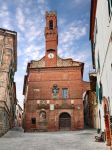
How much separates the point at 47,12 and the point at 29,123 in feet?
59.7

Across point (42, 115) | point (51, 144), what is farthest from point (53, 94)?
point (51, 144)

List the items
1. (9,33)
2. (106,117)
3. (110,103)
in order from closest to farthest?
(110,103), (106,117), (9,33)

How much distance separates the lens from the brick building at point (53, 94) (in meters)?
34.6

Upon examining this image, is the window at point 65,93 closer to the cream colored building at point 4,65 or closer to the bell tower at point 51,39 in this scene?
the bell tower at point 51,39

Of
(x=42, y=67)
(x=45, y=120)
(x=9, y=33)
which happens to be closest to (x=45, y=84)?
(x=42, y=67)

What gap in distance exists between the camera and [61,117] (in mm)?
35125

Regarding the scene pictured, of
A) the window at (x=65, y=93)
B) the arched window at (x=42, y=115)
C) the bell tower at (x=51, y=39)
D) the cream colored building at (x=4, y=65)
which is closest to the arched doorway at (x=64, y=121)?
the arched window at (x=42, y=115)

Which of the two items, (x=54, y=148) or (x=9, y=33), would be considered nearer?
(x=54, y=148)

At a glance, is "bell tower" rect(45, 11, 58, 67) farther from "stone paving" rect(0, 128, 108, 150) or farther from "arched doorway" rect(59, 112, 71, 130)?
"stone paving" rect(0, 128, 108, 150)

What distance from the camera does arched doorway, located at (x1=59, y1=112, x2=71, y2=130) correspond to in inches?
1357

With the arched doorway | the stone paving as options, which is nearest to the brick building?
the arched doorway

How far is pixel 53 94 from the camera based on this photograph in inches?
1415

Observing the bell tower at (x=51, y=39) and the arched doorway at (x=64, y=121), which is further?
the bell tower at (x=51, y=39)

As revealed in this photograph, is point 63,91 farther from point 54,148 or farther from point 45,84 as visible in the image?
Answer: point 54,148
